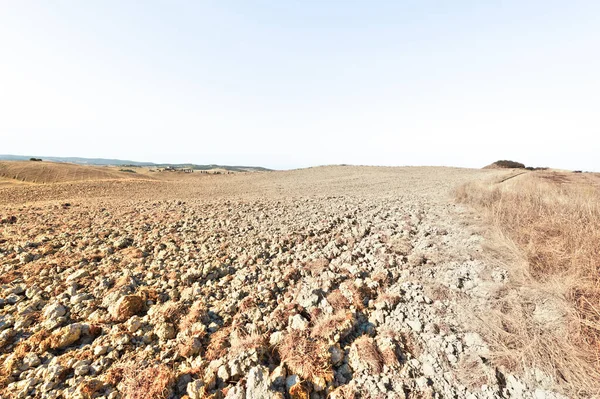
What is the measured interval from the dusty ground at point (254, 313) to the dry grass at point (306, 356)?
2 centimetres

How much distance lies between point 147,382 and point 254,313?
60.2 inches

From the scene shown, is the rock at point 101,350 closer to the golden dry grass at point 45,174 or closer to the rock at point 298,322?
the rock at point 298,322

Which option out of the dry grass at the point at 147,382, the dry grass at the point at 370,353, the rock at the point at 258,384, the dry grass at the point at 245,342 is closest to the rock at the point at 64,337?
the dry grass at the point at 147,382

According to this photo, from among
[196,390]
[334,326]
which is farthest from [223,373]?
[334,326]

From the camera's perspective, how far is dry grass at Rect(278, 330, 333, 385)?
2.86m

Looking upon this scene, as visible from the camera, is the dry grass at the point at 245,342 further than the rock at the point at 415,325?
No

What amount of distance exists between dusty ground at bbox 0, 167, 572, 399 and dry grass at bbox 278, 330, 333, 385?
0.6 inches

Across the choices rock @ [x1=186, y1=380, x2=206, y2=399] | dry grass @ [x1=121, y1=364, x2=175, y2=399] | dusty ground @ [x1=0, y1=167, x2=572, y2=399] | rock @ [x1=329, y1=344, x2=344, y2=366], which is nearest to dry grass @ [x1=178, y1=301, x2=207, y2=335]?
dusty ground @ [x1=0, y1=167, x2=572, y2=399]

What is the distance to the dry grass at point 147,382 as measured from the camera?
2619 millimetres

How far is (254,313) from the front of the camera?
3889 millimetres

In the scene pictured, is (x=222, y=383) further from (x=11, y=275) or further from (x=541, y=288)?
(x=11, y=275)

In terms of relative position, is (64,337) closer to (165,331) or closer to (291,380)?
(165,331)

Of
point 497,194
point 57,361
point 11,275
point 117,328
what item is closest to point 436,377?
point 117,328

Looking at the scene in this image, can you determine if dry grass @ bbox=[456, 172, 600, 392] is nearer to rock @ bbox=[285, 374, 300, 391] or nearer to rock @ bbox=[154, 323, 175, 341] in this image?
rock @ bbox=[285, 374, 300, 391]
